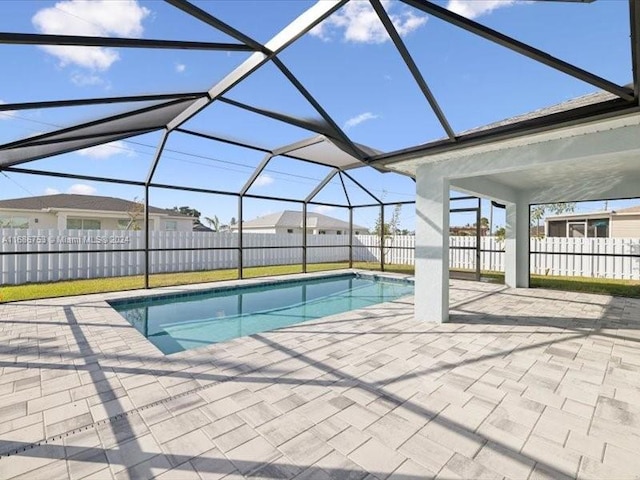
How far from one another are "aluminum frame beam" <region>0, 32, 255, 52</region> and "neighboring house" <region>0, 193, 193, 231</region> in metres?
16.1

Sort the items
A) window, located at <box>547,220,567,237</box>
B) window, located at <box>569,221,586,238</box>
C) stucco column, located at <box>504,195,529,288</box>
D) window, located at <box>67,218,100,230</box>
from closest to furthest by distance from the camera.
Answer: stucco column, located at <box>504,195,529,288</box>, window, located at <box>67,218,100,230</box>, window, located at <box>569,221,586,238</box>, window, located at <box>547,220,567,237</box>

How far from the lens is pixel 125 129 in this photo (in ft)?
19.3

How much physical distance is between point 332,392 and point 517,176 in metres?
6.36

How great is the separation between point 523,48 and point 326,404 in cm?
379

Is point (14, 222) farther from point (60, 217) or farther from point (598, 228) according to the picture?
point (598, 228)

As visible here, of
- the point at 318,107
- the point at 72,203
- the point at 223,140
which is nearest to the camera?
the point at 318,107

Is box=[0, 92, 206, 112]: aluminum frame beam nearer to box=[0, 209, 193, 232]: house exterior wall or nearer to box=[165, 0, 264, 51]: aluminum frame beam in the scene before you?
box=[165, 0, 264, 51]: aluminum frame beam

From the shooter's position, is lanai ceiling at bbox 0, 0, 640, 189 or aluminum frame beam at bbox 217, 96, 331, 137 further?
aluminum frame beam at bbox 217, 96, 331, 137

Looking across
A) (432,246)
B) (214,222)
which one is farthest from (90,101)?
(214,222)

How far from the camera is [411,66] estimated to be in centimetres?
361

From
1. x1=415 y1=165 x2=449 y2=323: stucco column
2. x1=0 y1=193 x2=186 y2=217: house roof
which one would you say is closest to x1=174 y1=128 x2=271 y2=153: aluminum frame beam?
x1=415 y1=165 x2=449 y2=323: stucco column

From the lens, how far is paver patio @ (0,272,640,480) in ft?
6.80

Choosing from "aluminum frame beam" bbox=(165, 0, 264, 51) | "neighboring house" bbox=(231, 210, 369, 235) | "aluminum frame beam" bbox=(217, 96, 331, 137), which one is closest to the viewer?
"aluminum frame beam" bbox=(165, 0, 264, 51)

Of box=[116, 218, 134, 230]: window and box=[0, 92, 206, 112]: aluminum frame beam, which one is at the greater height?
box=[0, 92, 206, 112]: aluminum frame beam
